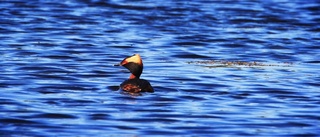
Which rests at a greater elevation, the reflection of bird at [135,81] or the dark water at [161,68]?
the reflection of bird at [135,81]

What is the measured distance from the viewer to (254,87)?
16.4 m

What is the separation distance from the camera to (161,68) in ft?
61.7

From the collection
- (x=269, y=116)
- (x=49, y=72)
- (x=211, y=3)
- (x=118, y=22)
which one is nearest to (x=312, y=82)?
(x=269, y=116)

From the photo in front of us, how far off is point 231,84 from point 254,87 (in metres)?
0.51

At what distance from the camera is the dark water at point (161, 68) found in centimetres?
1264

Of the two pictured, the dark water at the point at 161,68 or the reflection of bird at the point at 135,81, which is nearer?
the dark water at the point at 161,68

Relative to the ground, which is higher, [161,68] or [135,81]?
[135,81]

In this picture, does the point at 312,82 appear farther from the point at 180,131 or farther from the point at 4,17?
the point at 4,17

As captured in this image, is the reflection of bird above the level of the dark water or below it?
above

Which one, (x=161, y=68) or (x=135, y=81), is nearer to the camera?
(x=135, y=81)

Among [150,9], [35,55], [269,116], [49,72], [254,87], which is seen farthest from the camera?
[150,9]

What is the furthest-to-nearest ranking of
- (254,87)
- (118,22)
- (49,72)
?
(118,22) → (49,72) → (254,87)

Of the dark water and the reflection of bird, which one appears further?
the reflection of bird

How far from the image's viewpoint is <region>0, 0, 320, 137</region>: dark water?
12641 mm
